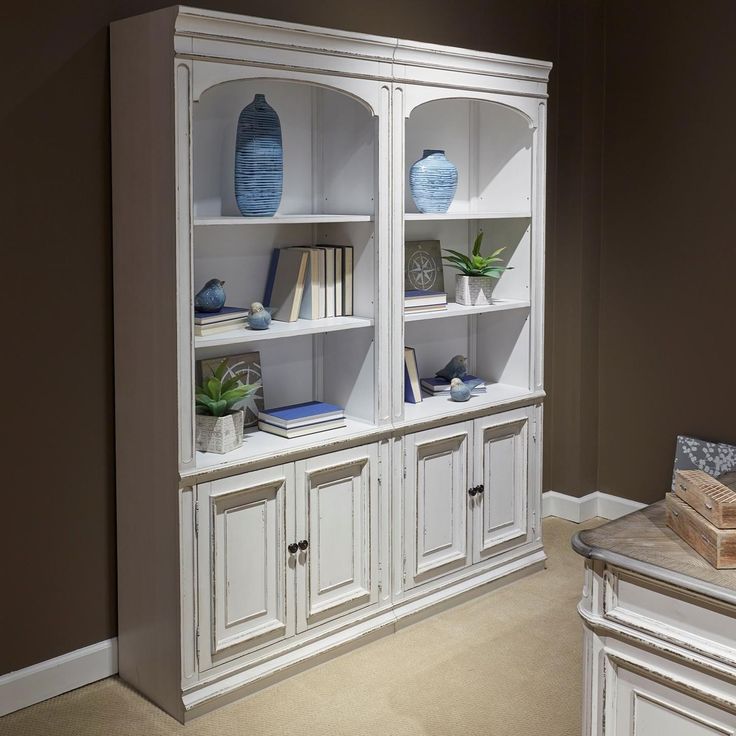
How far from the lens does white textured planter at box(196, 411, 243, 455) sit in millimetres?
2896

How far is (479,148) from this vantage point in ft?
12.8

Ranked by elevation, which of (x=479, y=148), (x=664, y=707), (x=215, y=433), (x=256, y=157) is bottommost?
(x=664, y=707)

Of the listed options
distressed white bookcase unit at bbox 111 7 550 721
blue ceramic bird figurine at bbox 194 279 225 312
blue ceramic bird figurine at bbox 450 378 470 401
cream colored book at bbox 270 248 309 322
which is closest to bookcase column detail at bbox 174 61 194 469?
distressed white bookcase unit at bbox 111 7 550 721

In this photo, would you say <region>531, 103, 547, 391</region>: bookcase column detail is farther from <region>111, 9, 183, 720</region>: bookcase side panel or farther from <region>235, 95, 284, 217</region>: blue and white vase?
<region>111, 9, 183, 720</region>: bookcase side panel

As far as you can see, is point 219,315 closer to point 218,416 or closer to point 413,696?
point 218,416

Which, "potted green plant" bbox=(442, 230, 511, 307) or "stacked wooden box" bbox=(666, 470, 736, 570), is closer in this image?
"stacked wooden box" bbox=(666, 470, 736, 570)

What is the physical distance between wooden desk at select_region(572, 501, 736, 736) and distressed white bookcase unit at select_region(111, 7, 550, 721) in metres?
1.18

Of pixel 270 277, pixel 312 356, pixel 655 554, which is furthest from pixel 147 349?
pixel 655 554

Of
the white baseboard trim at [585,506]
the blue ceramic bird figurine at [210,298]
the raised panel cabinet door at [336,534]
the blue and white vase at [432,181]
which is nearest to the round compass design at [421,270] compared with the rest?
the blue and white vase at [432,181]

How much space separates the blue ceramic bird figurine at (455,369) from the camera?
381 centimetres

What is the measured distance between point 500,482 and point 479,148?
1330 millimetres

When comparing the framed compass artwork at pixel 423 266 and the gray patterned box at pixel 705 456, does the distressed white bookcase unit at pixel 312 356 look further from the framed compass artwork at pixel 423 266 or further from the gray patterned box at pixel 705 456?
the gray patterned box at pixel 705 456

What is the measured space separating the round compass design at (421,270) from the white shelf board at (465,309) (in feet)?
0.40

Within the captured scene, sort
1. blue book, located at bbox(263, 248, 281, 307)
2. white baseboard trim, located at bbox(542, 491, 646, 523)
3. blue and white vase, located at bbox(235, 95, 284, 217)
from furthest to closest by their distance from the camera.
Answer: white baseboard trim, located at bbox(542, 491, 646, 523) < blue book, located at bbox(263, 248, 281, 307) < blue and white vase, located at bbox(235, 95, 284, 217)
